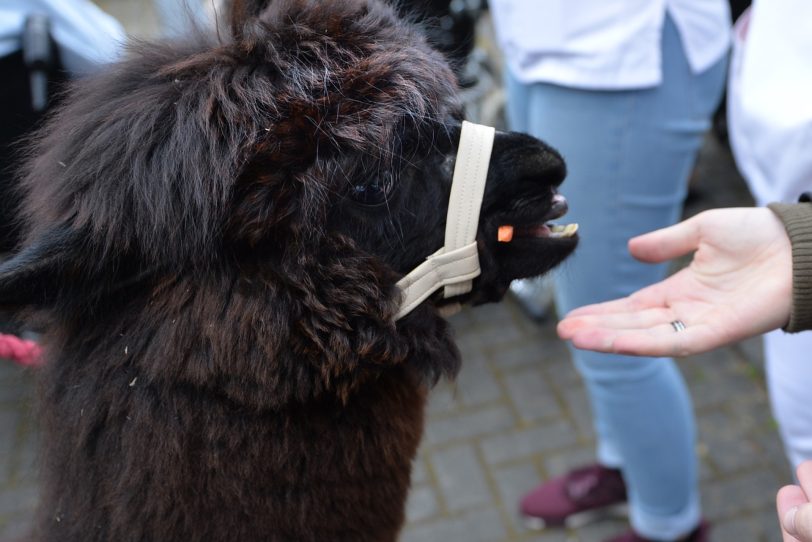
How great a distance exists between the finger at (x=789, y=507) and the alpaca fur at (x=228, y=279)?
2.34ft

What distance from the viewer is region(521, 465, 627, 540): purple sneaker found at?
303 cm

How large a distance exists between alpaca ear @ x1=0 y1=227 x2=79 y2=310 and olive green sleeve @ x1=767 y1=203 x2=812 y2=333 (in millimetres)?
1380

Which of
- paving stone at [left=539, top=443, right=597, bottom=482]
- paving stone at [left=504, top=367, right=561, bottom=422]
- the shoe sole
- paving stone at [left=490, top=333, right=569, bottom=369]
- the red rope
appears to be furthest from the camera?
paving stone at [left=490, top=333, right=569, bottom=369]

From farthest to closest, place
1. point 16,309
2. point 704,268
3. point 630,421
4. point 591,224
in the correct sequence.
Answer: point 630,421 < point 591,224 < point 704,268 < point 16,309

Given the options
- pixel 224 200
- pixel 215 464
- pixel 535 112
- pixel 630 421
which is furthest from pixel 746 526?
pixel 224 200

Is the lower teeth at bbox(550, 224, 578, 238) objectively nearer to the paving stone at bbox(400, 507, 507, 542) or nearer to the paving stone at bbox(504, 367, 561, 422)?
the paving stone at bbox(400, 507, 507, 542)

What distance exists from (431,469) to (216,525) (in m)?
2.09

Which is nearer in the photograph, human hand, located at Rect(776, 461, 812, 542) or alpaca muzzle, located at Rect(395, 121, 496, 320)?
human hand, located at Rect(776, 461, 812, 542)

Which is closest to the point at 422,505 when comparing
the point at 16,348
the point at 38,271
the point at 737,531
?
the point at 737,531

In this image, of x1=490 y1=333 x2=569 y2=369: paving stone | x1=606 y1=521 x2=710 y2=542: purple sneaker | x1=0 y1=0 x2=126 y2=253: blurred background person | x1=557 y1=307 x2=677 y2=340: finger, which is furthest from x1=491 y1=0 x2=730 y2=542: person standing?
x1=490 y1=333 x2=569 y2=369: paving stone

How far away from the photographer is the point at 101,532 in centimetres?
140

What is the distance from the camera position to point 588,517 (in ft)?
10.1

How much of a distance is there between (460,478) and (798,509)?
2.25 m

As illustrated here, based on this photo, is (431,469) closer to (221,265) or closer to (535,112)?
(535,112)
